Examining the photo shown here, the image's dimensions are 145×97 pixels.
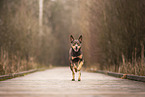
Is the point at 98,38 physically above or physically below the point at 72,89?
above

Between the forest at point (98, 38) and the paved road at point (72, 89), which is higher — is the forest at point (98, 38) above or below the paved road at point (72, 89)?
above

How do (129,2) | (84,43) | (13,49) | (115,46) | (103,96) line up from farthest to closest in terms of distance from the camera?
1. (84,43)
2. (13,49)
3. (115,46)
4. (129,2)
5. (103,96)

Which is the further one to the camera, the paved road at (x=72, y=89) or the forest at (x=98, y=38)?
the forest at (x=98, y=38)

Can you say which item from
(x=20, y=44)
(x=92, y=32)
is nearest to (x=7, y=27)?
(x=20, y=44)

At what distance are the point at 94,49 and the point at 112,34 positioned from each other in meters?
5.87

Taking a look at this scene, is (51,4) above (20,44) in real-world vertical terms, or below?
above

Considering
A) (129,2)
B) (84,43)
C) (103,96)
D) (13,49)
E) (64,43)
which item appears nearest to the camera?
(103,96)

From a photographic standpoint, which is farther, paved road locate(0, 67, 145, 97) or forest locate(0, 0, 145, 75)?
forest locate(0, 0, 145, 75)

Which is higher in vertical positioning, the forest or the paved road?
the forest

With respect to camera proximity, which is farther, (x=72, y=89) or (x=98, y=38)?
(x=98, y=38)

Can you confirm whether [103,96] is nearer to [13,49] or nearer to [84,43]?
[13,49]

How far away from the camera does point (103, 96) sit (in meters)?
6.67

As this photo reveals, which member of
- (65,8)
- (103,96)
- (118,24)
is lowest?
(103,96)

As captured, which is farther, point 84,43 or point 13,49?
point 84,43
